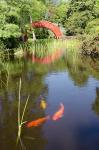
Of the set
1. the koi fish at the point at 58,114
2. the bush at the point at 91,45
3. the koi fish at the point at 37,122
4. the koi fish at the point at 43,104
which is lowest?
the bush at the point at 91,45

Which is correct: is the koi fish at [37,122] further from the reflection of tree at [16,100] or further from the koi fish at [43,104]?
the koi fish at [43,104]

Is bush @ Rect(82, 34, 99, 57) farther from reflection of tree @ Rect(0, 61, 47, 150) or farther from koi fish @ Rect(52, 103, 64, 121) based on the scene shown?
koi fish @ Rect(52, 103, 64, 121)

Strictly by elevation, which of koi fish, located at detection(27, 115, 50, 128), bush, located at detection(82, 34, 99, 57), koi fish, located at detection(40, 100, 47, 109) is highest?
koi fish, located at detection(27, 115, 50, 128)

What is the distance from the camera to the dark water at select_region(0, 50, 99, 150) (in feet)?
33.9

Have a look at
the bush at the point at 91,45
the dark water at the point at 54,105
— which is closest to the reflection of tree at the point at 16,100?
the dark water at the point at 54,105

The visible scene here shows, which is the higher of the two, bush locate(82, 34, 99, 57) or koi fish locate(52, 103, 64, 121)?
koi fish locate(52, 103, 64, 121)

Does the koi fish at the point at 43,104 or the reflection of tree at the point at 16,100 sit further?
the koi fish at the point at 43,104

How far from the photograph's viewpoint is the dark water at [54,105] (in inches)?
407

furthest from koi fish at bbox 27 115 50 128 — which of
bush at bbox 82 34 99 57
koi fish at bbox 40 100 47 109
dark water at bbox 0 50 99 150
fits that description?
bush at bbox 82 34 99 57

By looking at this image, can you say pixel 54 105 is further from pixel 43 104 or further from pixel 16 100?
pixel 16 100

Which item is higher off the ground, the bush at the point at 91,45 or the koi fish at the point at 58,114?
A: the koi fish at the point at 58,114

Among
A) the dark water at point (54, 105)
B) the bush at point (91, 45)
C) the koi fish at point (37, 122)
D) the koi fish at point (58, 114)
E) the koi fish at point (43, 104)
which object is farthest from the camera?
the bush at point (91, 45)

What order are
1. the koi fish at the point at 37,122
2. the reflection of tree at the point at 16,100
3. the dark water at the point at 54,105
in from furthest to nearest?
the koi fish at the point at 37,122, the reflection of tree at the point at 16,100, the dark water at the point at 54,105

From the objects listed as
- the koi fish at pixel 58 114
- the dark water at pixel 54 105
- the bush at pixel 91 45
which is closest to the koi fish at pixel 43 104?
the dark water at pixel 54 105
